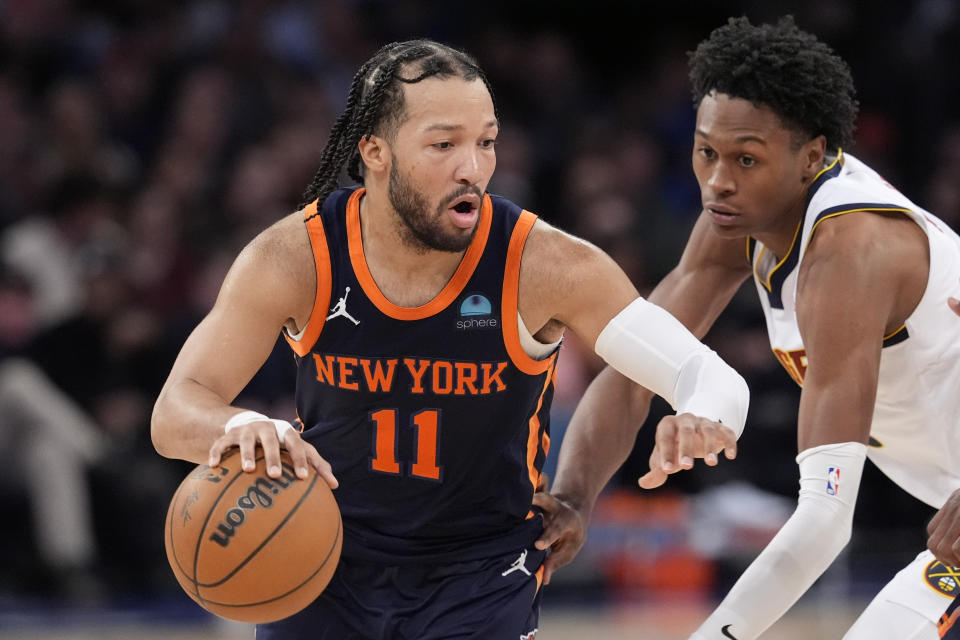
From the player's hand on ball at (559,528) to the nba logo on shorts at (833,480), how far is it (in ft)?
2.45

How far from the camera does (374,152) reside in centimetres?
353

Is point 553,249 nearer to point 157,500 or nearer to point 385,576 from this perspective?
point 385,576

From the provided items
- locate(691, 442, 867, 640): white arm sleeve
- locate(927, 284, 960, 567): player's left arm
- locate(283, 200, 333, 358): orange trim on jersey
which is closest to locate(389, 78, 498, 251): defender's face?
locate(283, 200, 333, 358): orange trim on jersey

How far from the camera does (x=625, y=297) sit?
11.2 ft

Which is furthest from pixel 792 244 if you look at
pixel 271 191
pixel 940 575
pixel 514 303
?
pixel 271 191

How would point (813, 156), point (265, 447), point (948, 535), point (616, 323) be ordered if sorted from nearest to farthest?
point (265, 447) < point (948, 535) < point (616, 323) < point (813, 156)

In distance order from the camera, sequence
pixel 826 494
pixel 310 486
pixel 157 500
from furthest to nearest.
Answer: pixel 157 500 → pixel 826 494 → pixel 310 486

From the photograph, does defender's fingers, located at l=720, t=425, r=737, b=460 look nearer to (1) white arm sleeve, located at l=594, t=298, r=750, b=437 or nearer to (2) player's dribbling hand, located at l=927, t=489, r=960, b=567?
(1) white arm sleeve, located at l=594, t=298, r=750, b=437

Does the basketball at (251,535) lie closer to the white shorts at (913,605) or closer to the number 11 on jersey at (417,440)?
the number 11 on jersey at (417,440)

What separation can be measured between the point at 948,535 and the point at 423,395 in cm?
132

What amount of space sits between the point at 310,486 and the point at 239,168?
19.6 ft

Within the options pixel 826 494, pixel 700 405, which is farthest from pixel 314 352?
pixel 826 494

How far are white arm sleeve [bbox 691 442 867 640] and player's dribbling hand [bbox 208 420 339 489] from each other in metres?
1.08

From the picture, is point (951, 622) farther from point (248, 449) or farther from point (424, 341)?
point (248, 449)
